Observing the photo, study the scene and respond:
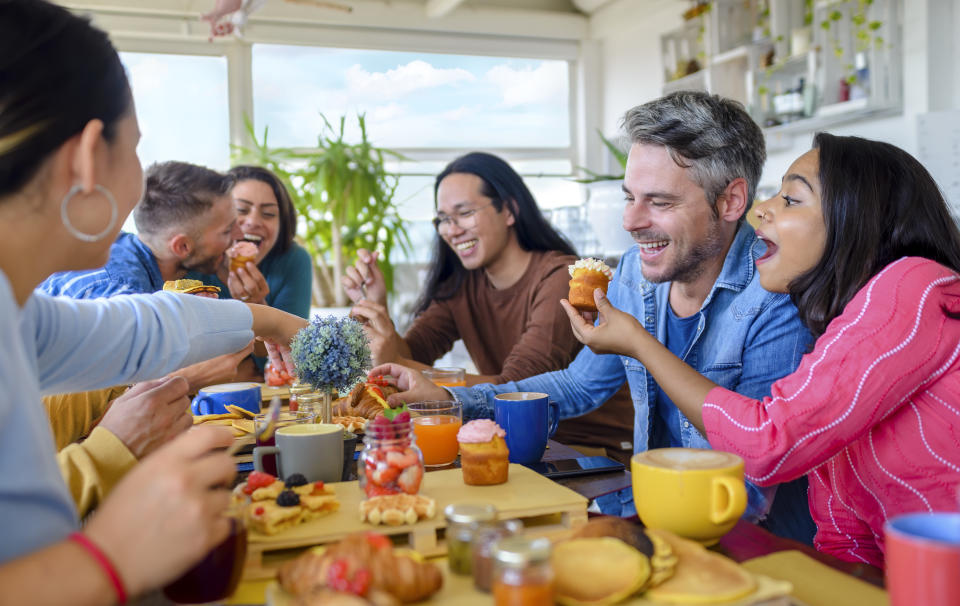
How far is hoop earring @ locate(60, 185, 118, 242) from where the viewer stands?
2.79 feet

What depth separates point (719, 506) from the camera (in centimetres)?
89

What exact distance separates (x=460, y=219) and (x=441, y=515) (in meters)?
2.05

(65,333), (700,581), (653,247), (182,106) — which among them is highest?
(182,106)

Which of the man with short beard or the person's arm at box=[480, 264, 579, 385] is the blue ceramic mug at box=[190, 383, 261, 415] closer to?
the person's arm at box=[480, 264, 579, 385]

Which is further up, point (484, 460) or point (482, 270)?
point (482, 270)

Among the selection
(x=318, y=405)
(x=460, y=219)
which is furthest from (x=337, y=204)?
(x=318, y=405)

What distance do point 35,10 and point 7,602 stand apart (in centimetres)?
60

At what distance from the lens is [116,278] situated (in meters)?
2.41

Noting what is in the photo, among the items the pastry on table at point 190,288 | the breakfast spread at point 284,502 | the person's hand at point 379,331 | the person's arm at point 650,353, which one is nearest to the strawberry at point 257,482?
the breakfast spread at point 284,502

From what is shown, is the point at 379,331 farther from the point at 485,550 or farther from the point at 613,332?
the point at 485,550

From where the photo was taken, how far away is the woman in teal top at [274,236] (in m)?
3.56

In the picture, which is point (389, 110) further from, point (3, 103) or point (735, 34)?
point (3, 103)

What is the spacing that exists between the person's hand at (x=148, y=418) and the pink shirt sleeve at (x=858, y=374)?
847 millimetres

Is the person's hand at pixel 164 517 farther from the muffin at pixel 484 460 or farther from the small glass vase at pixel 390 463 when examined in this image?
the muffin at pixel 484 460
